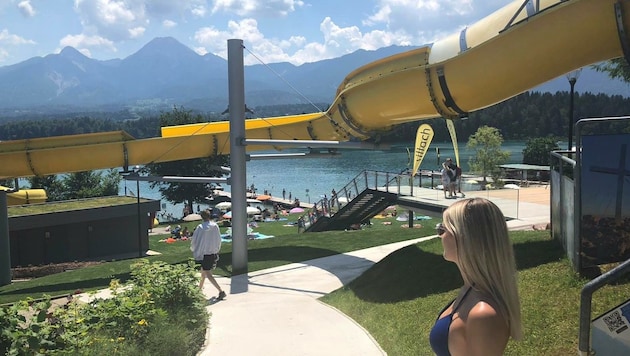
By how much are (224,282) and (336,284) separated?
2.76 m

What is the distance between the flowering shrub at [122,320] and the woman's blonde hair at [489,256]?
14.2ft

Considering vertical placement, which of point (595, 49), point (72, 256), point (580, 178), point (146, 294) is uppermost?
point (595, 49)

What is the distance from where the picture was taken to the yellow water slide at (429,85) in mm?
8547

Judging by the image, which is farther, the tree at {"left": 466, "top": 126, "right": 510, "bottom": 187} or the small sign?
the tree at {"left": 466, "top": 126, "right": 510, "bottom": 187}

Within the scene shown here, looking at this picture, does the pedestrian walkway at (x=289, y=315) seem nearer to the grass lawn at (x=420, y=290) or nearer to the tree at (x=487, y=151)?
the grass lawn at (x=420, y=290)

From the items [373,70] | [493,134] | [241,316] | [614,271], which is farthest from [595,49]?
[493,134]

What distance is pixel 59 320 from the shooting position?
6.29 meters

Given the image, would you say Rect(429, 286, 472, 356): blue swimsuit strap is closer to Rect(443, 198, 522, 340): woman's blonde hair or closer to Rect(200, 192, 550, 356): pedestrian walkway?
Rect(443, 198, 522, 340): woman's blonde hair

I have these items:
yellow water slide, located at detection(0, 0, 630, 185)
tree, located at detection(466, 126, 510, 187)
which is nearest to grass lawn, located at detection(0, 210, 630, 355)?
yellow water slide, located at detection(0, 0, 630, 185)

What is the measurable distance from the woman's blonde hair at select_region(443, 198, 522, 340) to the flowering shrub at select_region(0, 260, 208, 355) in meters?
4.34

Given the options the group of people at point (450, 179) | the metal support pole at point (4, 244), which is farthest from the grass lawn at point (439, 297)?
the metal support pole at point (4, 244)

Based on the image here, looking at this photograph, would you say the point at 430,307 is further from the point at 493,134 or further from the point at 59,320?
the point at 493,134

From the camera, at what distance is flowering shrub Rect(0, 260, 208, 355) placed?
5.30 metres

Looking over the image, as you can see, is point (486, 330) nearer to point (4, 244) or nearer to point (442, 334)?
point (442, 334)
